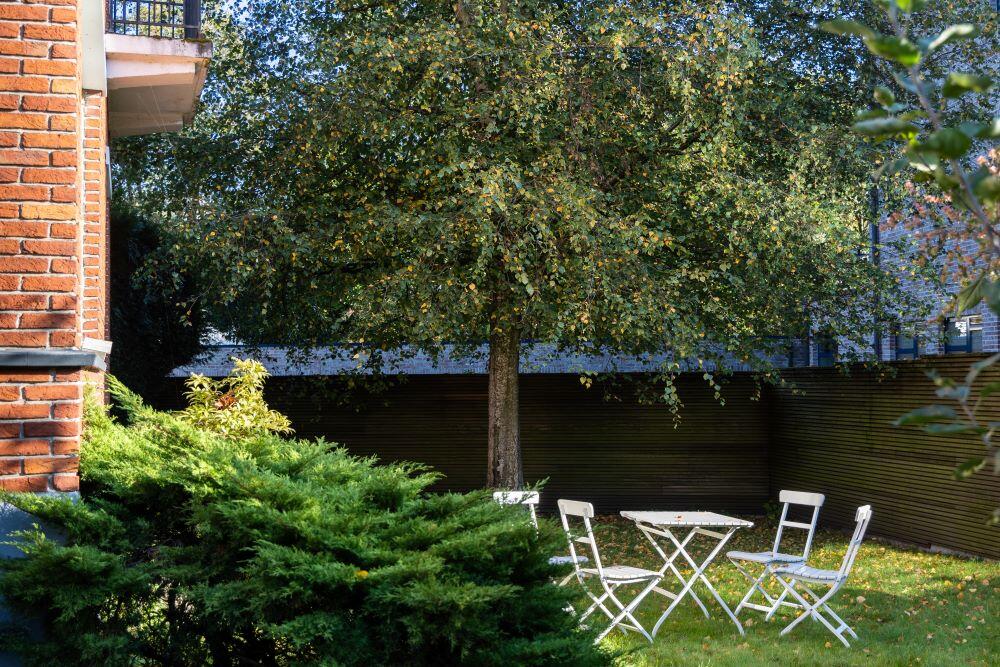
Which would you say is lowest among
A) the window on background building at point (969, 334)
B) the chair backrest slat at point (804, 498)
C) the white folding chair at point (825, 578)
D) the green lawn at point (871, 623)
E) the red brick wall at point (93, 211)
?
the green lawn at point (871, 623)

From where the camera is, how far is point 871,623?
7.76 metres

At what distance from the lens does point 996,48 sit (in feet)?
37.7

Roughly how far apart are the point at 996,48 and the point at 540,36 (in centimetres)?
537

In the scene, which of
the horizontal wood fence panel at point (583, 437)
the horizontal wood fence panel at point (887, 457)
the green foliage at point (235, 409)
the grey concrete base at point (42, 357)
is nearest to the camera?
the grey concrete base at point (42, 357)

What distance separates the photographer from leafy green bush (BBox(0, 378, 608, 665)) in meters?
3.37

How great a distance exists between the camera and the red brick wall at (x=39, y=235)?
13.4ft

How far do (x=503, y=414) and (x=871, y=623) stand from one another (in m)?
5.05

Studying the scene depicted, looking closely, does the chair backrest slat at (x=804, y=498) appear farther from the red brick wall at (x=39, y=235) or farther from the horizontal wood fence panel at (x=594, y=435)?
the horizontal wood fence panel at (x=594, y=435)

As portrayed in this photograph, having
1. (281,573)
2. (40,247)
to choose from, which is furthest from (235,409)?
(281,573)

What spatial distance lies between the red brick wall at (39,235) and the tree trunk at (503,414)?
25.1 ft

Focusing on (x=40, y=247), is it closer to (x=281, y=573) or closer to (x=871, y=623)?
(x=281, y=573)

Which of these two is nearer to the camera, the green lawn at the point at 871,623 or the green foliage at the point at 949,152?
the green foliage at the point at 949,152

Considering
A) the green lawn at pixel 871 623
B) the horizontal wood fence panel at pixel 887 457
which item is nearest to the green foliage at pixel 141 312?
the green lawn at pixel 871 623

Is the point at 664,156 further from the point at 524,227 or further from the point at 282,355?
the point at 282,355
